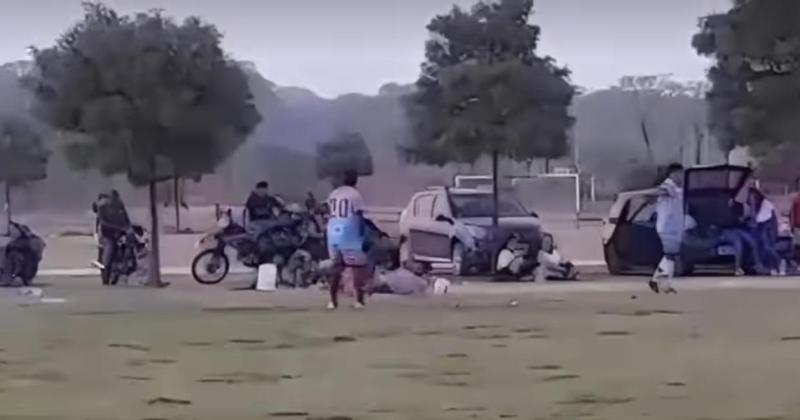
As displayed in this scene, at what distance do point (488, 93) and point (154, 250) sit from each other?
394 centimetres

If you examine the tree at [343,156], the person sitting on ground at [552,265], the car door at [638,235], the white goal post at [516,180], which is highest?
the tree at [343,156]

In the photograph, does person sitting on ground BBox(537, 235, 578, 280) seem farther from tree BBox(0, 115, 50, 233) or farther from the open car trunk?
tree BBox(0, 115, 50, 233)

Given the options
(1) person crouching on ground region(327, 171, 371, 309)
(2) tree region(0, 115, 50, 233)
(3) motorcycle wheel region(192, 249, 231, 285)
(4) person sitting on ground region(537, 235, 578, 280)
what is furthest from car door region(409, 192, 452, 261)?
(2) tree region(0, 115, 50, 233)

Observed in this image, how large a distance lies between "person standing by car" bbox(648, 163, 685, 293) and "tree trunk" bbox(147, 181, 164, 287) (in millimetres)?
5276

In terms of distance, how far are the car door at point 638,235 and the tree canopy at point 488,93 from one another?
4.39ft

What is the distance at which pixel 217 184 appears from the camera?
658 inches

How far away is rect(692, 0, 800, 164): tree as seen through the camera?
16.3 meters

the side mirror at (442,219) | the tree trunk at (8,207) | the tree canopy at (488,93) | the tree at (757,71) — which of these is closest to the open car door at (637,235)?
the tree at (757,71)

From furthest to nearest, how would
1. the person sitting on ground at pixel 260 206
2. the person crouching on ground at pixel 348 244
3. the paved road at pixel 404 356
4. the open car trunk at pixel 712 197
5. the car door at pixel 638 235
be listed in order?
the open car trunk at pixel 712 197 < the car door at pixel 638 235 < the person sitting on ground at pixel 260 206 < the person crouching on ground at pixel 348 244 < the paved road at pixel 404 356

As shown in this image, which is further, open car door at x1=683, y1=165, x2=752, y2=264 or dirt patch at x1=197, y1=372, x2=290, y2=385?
open car door at x1=683, y1=165, x2=752, y2=264

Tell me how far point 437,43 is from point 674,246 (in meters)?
3.45

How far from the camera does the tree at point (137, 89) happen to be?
15906 mm

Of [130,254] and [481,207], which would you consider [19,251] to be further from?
[481,207]

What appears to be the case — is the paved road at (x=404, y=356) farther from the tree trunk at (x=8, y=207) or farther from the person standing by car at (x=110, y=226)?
the tree trunk at (x=8, y=207)
